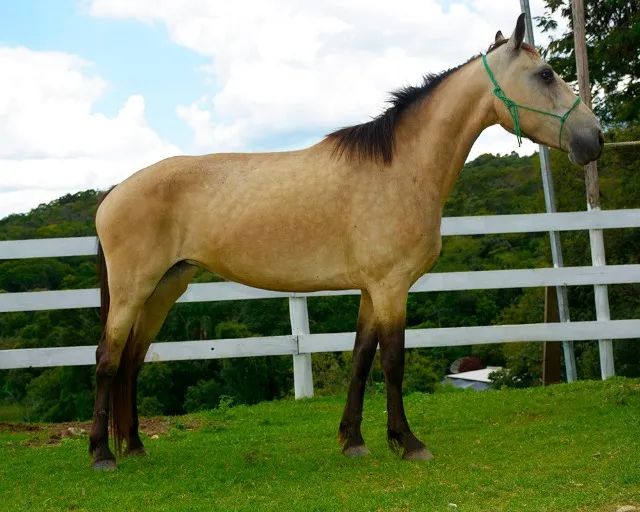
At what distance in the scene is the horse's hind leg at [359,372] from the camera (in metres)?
5.17

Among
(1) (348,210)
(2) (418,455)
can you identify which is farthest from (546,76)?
(2) (418,455)

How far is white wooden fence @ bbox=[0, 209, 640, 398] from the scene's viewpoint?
7.28 m

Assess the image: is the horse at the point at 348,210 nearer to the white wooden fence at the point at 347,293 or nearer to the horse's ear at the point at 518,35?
the horse's ear at the point at 518,35

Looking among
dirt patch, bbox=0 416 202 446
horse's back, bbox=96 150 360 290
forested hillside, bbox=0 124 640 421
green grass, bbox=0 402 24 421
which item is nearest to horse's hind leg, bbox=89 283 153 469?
horse's back, bbox=96 150 360 290

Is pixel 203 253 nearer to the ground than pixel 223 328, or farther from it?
farther from it

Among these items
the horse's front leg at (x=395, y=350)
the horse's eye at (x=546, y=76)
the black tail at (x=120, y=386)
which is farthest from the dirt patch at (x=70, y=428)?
the horse's eye at (x=546, y=76)

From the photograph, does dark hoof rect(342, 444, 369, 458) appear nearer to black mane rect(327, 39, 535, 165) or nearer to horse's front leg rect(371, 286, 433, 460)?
horse's front leg rect(371, 286, 433, 460)

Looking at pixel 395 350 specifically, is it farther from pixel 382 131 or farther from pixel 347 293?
pixel 347 293

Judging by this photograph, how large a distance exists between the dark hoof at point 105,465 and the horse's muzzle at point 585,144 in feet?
11.9

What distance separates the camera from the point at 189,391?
59.5 feet

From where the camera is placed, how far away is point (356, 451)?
5074mm

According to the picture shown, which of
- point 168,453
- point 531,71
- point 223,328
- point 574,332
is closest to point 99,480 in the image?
point 168,453

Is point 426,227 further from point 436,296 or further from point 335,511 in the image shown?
point 436,296

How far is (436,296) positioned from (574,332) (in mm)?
20378
